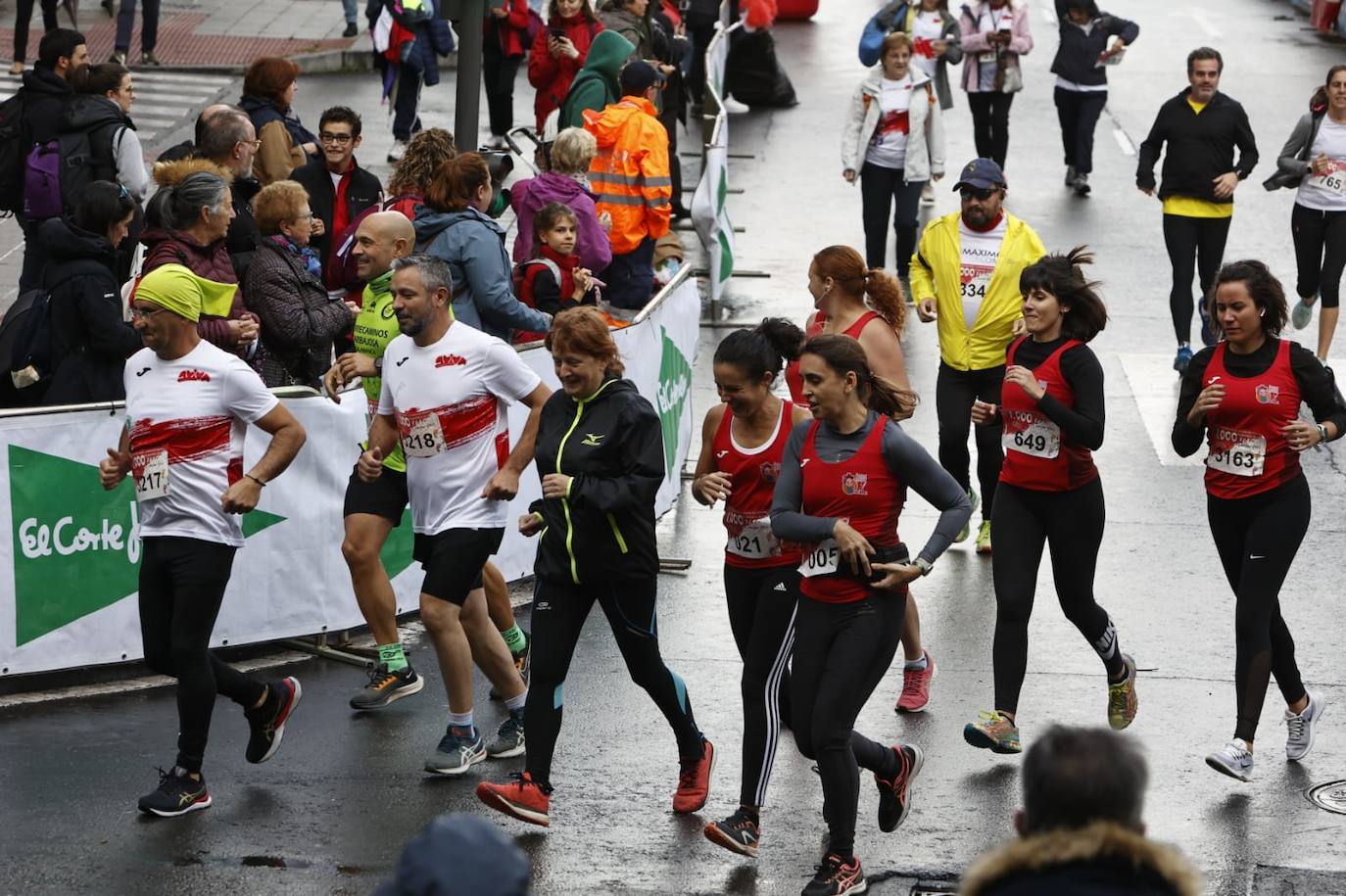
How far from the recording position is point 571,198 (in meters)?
11.5

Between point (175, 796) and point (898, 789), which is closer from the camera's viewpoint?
point (898, 789)

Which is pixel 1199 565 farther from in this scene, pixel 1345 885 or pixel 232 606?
pixel 232 606

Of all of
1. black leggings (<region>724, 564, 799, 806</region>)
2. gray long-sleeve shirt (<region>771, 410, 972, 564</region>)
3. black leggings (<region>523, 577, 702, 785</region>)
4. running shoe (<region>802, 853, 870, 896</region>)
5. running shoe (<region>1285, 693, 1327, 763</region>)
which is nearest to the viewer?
running shoe (<region>802, 853, 870, 896</region>)

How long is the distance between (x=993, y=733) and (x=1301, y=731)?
1.19 meters

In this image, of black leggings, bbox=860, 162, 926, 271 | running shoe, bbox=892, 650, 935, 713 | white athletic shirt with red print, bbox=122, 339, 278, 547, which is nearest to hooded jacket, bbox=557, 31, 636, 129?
black leggings, bbox=860, 162, 926, 271

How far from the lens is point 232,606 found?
9031 mm

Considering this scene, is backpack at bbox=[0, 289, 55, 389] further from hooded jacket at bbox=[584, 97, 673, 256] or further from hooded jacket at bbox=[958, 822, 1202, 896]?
hooded jacket at bbox=[958, 822, 1202, 896]

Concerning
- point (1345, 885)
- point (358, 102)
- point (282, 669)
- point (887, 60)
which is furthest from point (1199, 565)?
point (358, 102)

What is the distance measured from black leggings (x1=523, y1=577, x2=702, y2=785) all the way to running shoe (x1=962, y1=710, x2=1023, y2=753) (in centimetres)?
122

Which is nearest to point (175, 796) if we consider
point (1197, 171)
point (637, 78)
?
point (637, 78)

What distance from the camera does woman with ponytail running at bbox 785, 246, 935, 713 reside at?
8.30 metres

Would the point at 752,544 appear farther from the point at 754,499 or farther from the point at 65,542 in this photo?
the point at 65,542

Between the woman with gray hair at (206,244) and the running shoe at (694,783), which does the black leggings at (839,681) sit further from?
the woman with gray hair at (206,244)

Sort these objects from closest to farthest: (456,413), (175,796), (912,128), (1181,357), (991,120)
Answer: (175,796) → (456,413) → (1181,357) → (912,128) → (991,120)
